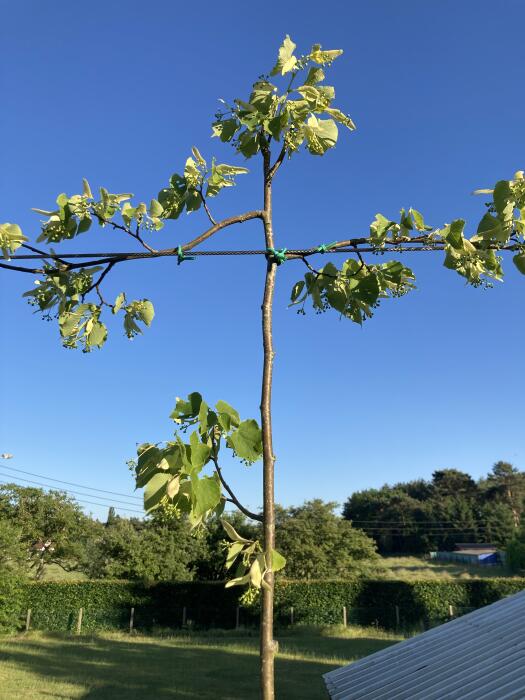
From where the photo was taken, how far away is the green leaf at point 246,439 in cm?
113

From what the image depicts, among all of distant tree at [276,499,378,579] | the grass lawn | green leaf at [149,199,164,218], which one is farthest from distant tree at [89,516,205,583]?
green leaf at [149,199,164,218]

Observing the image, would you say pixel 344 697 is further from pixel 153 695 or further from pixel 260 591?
pixel 153 695

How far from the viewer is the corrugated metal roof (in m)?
3.40

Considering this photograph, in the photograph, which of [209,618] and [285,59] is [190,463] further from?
[209,618]

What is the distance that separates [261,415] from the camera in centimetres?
119

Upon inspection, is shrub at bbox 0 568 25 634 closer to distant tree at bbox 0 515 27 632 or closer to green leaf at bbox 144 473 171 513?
distant tree at bbox 0 515 27 632

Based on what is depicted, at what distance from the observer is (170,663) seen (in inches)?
582

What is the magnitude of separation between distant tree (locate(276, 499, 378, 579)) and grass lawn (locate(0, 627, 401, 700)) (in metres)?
6.88

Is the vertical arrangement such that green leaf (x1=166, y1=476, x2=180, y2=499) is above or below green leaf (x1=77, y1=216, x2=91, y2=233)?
below

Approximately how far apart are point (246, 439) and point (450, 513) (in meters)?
61.8

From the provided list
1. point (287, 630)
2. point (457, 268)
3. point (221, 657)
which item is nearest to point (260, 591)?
point (457, 268)

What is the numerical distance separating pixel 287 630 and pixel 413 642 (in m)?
16.1

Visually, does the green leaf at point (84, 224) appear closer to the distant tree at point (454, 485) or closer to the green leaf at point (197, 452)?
the green leaf at point (197, 452)

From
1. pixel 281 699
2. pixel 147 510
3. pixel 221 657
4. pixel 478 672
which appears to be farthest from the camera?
pixel 221 657
